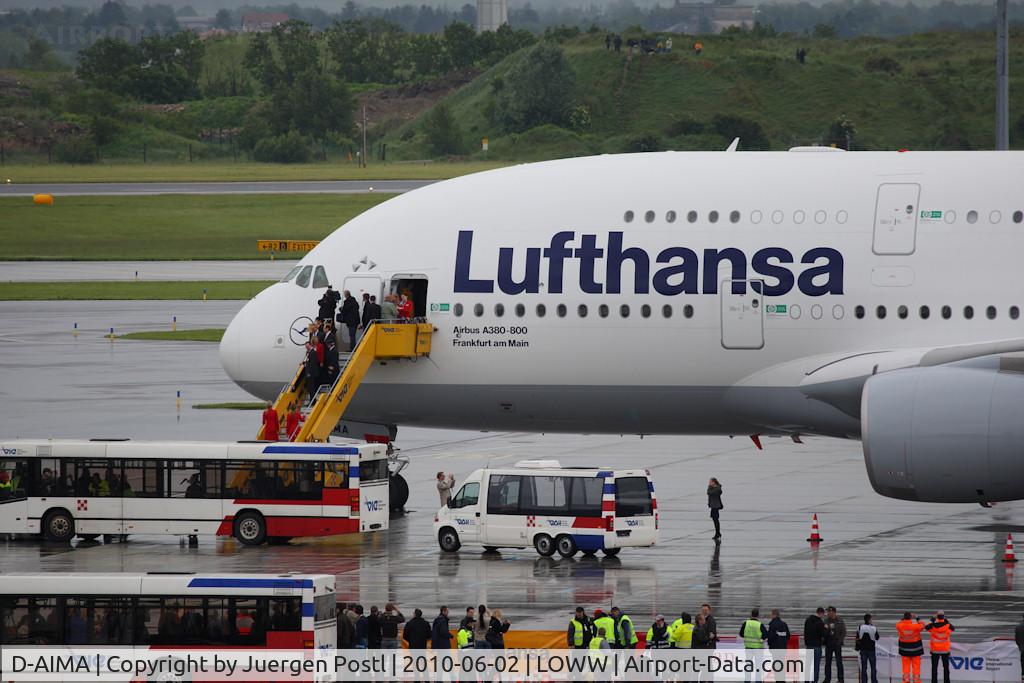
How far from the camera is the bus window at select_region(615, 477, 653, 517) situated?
36.0 meters

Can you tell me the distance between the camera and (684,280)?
3525cm

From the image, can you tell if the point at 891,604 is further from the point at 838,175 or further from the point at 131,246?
the point at 131,246

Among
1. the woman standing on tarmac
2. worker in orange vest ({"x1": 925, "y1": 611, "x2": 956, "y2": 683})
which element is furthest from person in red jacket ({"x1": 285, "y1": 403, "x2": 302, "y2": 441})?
worker in orange vest ({"x1": 925, "y1": 611, "x2": 956, "y2": 683})

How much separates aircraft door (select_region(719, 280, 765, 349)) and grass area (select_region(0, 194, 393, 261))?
89.8 meters

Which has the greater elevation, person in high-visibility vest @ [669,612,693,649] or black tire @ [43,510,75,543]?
black tire @ [43,510,75,543]

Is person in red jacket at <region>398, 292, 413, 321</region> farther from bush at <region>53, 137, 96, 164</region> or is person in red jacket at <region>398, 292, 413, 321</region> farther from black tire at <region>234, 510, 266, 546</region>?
bush at <region>53, 137, 96, 164</region>

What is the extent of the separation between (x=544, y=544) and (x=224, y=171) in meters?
145

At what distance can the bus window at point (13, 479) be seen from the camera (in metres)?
38.3

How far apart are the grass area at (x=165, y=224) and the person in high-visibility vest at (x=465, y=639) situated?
97539 millimetres

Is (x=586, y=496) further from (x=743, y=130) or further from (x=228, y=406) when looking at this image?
(x=743, y=130)

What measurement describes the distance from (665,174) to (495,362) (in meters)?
5.59

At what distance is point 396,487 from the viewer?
4128cm

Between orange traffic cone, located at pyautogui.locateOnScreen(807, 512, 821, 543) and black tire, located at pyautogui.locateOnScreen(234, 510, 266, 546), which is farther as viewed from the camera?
black tire, located at pyautogui.locateOnScreen(234, 510, 266, 546)

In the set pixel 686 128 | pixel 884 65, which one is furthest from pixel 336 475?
pixel 884 65
